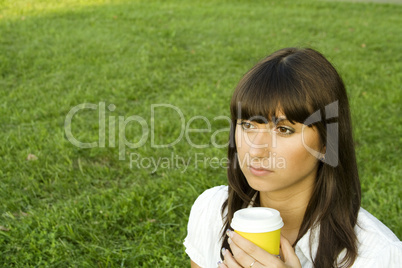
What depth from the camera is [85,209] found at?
11.4 feet

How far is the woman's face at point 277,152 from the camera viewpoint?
1890 mm

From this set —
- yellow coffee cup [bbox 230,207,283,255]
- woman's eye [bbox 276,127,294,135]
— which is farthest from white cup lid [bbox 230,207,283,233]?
woman's eye [bbox 276,127,294,135]

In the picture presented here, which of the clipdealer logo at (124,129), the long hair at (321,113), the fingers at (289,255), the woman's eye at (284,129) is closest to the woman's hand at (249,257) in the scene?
the fingers at (289,255)

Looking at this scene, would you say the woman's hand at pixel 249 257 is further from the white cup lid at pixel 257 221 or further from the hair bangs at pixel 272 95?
the hair bangs at pixel 272 95

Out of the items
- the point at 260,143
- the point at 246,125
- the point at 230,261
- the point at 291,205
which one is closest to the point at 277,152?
the point at 260,143

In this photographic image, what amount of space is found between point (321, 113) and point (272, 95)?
21cm

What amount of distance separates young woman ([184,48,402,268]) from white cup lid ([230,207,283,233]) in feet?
0.29

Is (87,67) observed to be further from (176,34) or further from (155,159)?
(155,159)

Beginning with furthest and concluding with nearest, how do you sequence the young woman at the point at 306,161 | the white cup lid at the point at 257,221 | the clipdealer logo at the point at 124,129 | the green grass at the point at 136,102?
the clipdealer logo at the point at 124,129
the green grass at the point at 136,102
the young woman at the point at 306,161
the white cup lid at the point at 257,221

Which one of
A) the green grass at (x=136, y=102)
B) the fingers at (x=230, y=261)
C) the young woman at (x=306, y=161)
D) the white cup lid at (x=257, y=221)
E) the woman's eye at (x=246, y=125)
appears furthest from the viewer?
the green grass at (x=136, y=102)

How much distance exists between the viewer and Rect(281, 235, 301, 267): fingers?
1784 millimetres

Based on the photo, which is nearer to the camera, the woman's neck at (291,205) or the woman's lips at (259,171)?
the woman's lips at (259,171)

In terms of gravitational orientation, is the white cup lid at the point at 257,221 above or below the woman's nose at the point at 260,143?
below

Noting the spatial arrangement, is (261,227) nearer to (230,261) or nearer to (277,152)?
(230,261)
